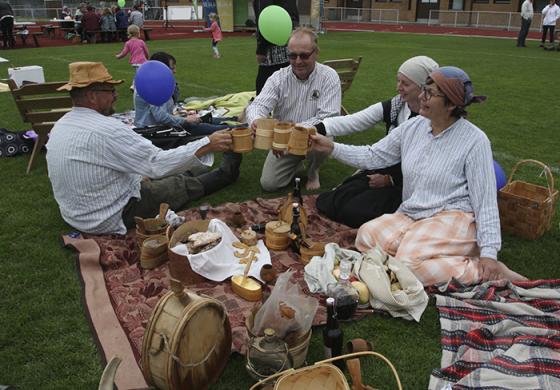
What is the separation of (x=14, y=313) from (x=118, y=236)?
1.13 meters

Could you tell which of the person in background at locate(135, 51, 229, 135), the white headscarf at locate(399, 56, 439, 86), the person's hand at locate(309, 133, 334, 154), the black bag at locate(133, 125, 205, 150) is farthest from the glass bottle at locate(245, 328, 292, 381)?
the person in background at locate(135, 51, 229, 135)

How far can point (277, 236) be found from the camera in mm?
4164

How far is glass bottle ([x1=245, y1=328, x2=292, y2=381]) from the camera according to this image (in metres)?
2.65

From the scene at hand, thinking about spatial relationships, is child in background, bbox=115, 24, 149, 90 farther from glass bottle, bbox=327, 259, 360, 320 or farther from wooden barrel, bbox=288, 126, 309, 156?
glass bottle, bbox=327, 259, 360, 320

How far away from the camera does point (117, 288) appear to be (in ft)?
12.1

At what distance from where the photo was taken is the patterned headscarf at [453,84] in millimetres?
3514

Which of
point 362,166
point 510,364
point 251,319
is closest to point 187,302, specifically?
point 251,319

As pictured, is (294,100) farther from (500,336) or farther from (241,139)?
(500,336)

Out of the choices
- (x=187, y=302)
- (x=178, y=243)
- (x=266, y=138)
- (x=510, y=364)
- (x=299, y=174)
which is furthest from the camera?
(x=299, y=174)

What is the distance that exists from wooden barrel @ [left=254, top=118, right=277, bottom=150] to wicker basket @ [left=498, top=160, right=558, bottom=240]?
7.24 ft

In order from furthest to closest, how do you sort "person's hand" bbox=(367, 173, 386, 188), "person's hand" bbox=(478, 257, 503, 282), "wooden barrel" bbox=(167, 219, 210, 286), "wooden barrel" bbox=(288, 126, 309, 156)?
"person's hand" bbox=(367, 173, 386, 188)
"wooden barrel" bbox=(288, 126, 309, 156)
"wooden barrel" bbox=(167, 219, 210, 286)
"person's hand" bbox=(478, 257, 503, 282)

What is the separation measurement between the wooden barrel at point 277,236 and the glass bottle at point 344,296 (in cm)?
85

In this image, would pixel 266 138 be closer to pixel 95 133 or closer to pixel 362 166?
pixel 362 166

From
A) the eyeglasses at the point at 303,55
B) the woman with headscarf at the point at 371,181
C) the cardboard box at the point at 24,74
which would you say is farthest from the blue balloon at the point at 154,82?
the cardboard box at the point at 24,74
